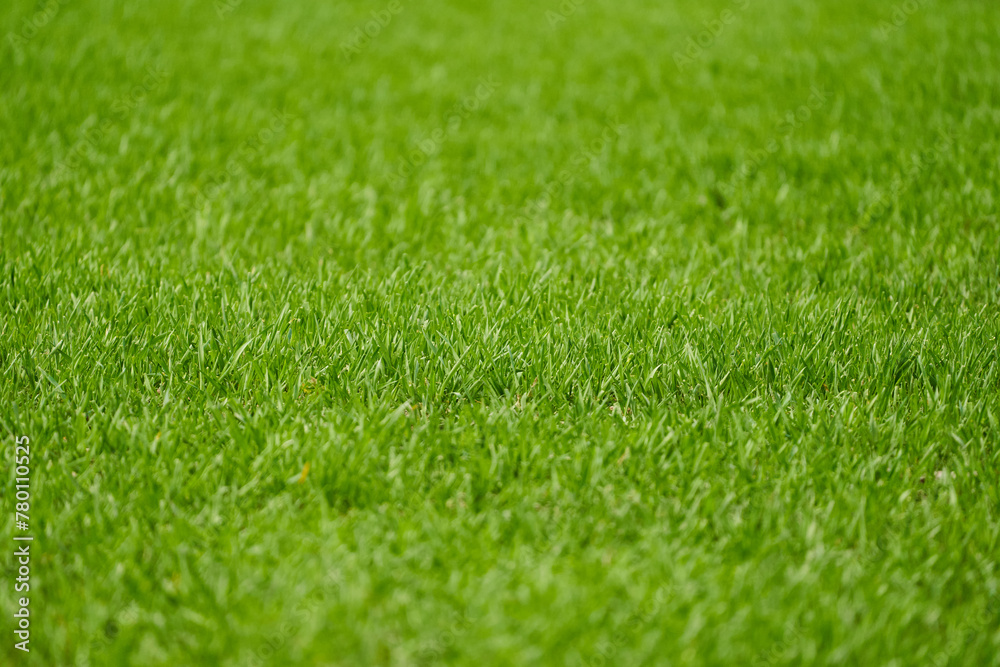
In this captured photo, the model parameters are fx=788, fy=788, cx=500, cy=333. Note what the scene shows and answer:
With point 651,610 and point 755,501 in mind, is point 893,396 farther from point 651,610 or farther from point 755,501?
point 651,610

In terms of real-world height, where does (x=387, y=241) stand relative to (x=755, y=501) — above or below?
above

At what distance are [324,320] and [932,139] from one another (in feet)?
12.8

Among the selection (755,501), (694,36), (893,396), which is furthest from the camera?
(694,36)

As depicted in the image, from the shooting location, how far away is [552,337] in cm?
281

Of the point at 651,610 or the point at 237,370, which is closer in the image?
the point at 651,610

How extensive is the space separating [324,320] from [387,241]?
93 cm

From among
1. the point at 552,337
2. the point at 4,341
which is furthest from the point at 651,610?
the point at 4,341

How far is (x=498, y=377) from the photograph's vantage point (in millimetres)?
2625

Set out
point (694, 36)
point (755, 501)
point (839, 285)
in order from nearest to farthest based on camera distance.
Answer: point (755, 501) < point (839, 285) < point (694, 36)

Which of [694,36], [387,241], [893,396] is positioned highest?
[694,36]

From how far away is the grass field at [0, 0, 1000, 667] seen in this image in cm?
182

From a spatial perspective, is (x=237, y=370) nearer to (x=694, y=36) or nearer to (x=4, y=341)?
(x=4, y=341)

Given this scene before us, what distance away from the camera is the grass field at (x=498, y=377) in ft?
5.96

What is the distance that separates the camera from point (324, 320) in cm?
286
